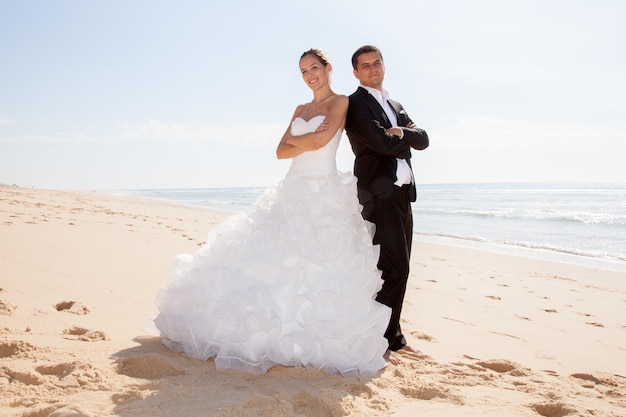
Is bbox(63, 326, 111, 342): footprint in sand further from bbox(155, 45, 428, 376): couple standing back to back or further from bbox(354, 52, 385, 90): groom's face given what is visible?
bbox(354, 52, 385, 90): groom's face

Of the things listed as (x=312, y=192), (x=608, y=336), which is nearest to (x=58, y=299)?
(x=312, y=192)

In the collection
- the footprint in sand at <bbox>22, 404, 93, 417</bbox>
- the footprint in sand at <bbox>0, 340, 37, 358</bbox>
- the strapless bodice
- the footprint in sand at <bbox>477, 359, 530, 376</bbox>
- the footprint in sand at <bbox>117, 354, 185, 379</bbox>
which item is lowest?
the footprint in sand at <bbox>477, 359, 530, 376</bbox>

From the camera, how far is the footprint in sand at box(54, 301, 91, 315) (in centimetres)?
380

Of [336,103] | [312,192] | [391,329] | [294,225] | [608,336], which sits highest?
[336,103]

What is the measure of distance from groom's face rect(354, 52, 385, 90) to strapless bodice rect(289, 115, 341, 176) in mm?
580

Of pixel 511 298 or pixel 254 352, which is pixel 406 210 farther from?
pixel 511 298

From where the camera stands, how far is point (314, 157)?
11.2 feet

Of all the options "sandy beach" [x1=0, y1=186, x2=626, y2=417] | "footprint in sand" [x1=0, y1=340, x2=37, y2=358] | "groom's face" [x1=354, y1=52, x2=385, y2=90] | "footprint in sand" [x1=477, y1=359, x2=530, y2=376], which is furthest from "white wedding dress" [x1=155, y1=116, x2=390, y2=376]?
"footprint in sand" [x1=477, y1=359, x2=530, y2=376]

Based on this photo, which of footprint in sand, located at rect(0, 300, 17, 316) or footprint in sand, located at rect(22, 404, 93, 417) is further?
footprint in sand, located at rect(0, 300, 17, 316)

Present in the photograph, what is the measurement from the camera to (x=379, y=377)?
9.75 ft

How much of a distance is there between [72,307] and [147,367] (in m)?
1.47

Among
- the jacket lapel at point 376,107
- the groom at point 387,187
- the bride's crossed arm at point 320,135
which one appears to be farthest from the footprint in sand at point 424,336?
the bride's crossed arm at point 320,135

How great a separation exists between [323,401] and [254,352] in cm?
63

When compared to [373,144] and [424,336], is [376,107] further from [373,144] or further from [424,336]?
[424,336]
